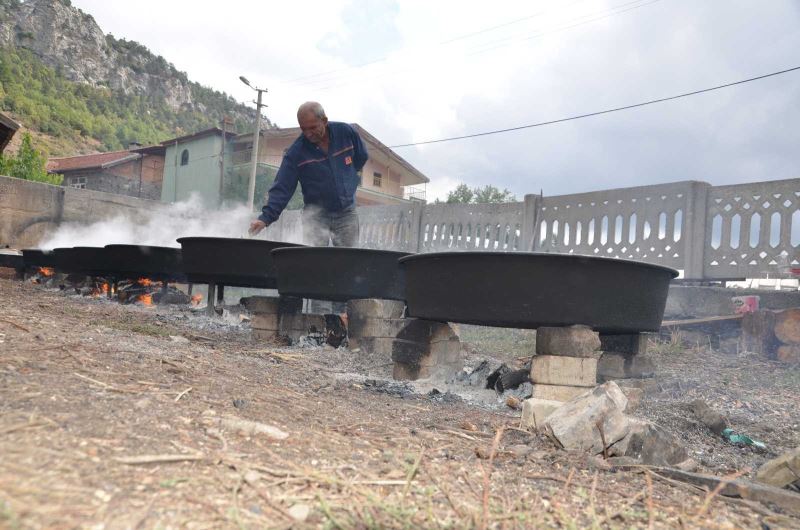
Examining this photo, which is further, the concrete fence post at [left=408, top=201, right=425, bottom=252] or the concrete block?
the concrete fence post at [left=408, top=201, right=425, bottom=252]

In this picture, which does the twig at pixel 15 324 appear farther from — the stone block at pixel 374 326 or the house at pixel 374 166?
the house at pixel 374 166

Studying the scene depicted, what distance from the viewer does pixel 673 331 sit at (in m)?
6.34

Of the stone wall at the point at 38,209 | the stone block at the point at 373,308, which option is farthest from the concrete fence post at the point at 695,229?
the stone wall at the point at 38,209

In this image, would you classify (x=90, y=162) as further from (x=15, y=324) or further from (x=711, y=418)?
(x=711, y=418)

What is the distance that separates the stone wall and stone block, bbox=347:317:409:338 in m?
9.40

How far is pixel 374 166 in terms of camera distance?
33375 millimetres

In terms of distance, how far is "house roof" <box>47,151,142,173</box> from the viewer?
138 ft

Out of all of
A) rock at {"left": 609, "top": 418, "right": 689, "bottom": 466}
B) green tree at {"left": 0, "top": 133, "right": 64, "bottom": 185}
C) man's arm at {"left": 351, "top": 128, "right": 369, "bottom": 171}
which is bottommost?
rock at {"left": 609, "top": 418, "right": 689, "bottom": 466}

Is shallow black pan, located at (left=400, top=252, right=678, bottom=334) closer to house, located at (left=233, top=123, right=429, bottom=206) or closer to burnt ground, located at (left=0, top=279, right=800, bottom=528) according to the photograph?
burnt ground, located at (left=0, top=279, right=800, bottom=528)

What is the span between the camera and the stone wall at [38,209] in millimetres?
11227

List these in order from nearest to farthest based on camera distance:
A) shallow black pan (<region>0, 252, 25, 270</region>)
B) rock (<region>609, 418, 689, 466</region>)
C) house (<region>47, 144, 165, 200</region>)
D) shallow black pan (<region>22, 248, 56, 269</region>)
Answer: rock (<region>609, 418, 689, 466</region>) → shallow black pan (<region>22, 248, 56, 269</region>) → shallow black pan (<region>0, 252, 25, 270</region>) → house (<region>47, 144, 165, 200</region>)

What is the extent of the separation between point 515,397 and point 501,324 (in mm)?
617

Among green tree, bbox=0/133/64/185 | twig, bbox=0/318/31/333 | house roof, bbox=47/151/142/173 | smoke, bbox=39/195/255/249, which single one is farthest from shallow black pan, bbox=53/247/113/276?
house roof, bbox=47/151/142/173

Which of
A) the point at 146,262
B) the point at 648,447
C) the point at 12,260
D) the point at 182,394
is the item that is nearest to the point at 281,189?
the point at 146,262
